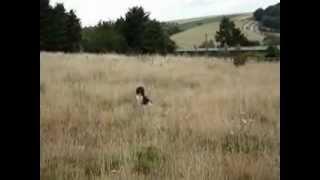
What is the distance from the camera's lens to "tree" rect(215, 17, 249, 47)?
1649cm

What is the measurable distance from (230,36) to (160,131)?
43.8 ft

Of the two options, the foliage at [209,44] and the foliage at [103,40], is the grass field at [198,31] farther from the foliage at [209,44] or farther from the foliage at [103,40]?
the foliage at [103,40]

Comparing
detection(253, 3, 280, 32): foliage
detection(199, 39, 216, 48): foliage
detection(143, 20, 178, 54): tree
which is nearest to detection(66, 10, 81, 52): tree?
detection(143, 20, 178, 54): tree

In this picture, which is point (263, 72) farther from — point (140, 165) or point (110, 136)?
point (140, 165)

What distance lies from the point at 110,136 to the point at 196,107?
1767mm

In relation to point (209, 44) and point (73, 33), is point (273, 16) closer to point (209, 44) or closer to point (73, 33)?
point (209, 44)

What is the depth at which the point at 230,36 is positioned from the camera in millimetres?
17375

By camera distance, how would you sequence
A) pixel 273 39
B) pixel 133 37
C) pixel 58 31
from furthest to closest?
pixel 133 37 → pixel 58 31 → pixel 273 39

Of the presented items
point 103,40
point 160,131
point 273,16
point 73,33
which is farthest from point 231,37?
point 273,16

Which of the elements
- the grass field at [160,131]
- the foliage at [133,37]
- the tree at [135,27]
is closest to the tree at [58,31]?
the foliage at [133,37]

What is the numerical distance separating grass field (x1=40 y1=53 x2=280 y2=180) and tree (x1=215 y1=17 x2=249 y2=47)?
332 inches

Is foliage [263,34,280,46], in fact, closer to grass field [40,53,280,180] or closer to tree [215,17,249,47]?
grass field [40,53,280,180]

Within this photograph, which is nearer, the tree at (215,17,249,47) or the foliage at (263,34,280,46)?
the foliage at (263,34,280,46)
